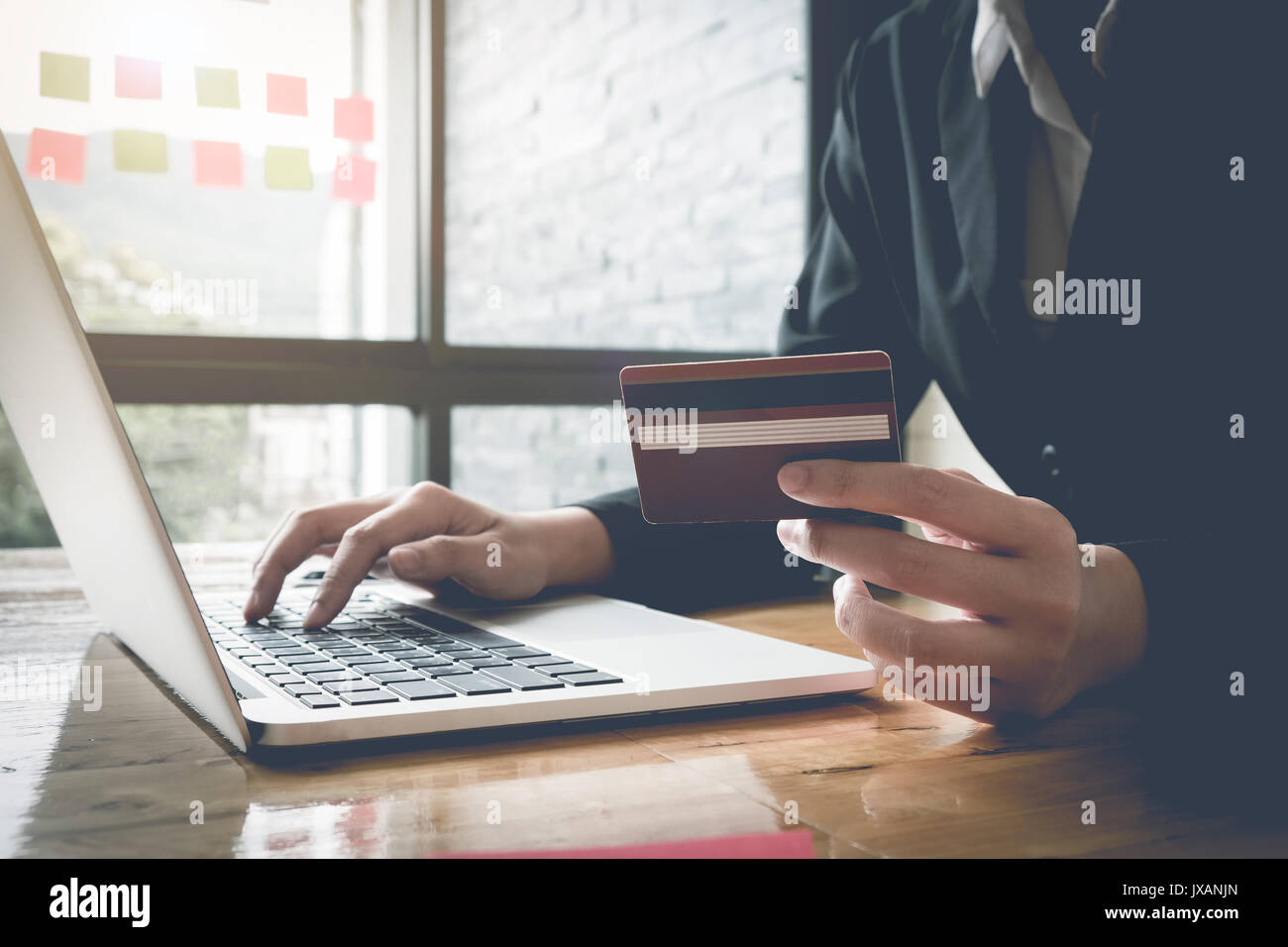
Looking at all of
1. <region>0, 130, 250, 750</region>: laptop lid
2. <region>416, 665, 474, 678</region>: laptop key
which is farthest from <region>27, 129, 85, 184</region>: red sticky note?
<region>416, 665, 474, 678</region>: laptop key

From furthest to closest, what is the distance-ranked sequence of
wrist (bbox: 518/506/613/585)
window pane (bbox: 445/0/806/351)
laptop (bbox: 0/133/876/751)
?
1. window pane (bbox: 445/0/806/351)
2. wrist (bbox: 518/506/613/585)
3. laptop (bbox: 0/133/876/751)

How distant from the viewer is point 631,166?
3.00m

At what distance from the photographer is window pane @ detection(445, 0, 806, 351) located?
2.90 meters

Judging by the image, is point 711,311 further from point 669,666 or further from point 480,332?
point 669,666

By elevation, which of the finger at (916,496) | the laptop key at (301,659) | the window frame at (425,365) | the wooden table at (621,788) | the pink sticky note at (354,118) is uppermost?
the pink sticky note at (354,118)

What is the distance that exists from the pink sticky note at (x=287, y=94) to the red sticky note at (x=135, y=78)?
246mm

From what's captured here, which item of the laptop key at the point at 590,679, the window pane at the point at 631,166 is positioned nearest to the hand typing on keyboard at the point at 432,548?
the laptop key at the point at 590,679

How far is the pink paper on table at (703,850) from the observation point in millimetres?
390

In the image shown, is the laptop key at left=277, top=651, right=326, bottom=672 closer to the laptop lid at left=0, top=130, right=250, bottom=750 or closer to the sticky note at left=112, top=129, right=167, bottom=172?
the laptop lid at left=0, top=130, right=250, bottom=750

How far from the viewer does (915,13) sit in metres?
1.42

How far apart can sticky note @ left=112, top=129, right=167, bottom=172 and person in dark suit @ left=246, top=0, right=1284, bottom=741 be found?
1561 millimetres

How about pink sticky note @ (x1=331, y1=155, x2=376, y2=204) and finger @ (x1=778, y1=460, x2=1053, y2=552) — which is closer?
finger @ (x1=778, y1=460, x2=1053, y2=552)

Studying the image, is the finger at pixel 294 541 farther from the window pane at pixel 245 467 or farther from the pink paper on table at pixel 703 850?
the window pane at pixel 245 467

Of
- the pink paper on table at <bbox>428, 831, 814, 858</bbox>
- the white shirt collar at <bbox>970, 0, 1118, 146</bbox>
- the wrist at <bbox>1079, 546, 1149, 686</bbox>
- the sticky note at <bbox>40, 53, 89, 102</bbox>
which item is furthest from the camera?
the sticky note at <bbox>40, 53, 89, 102</bbox>
